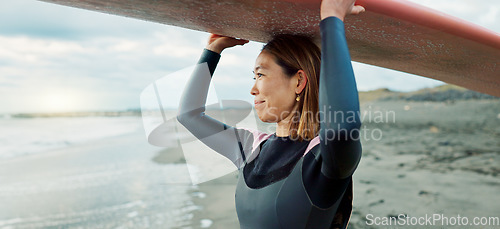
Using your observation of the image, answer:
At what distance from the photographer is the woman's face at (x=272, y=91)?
1.02 meters

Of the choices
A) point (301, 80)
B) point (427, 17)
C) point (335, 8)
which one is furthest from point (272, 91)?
point (427, 17)

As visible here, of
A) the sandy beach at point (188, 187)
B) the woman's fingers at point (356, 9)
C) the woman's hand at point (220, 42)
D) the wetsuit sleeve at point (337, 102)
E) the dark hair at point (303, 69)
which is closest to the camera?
the wetsuit sleeve at point (337, 102)

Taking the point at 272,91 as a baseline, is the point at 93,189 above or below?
below

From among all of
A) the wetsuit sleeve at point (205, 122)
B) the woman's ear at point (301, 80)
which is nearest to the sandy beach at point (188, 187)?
the wetsuit sleeve at point (205, 122)

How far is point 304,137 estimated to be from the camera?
1.00 meters

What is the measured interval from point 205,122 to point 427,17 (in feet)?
2.75

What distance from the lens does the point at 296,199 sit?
35.5 inches

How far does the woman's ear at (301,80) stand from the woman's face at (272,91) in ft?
0.04

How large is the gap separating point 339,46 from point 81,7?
75 cm

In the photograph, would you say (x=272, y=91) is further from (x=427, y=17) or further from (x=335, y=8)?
(x=427, y=17)

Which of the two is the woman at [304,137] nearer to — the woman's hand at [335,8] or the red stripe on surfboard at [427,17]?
the woman's hand at [335,8]

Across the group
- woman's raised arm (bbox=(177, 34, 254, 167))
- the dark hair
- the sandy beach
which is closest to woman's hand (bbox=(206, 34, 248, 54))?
woman's raised arm (bbox=(177, 34, 254, 167))

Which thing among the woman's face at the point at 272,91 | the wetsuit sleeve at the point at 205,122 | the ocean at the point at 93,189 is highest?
the woman's face at the point at 272,91

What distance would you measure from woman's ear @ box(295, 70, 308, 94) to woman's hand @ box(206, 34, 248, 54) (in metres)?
0.37
